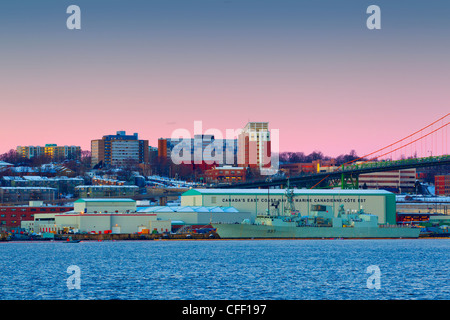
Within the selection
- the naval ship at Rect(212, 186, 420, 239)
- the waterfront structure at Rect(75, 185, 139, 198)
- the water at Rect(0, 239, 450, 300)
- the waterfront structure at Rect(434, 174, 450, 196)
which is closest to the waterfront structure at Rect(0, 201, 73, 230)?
the naval ship at Rect(212, 186, 420, 239)

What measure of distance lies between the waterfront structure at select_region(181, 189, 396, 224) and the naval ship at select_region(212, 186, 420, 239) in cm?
153

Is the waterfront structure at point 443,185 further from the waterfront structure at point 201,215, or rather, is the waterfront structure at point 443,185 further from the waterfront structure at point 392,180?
the waterfront structure at point 201,215

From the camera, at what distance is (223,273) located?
146ft

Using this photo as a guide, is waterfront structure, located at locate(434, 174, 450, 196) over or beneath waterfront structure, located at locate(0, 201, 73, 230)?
over

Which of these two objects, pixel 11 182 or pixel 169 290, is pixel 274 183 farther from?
pixel 169 290

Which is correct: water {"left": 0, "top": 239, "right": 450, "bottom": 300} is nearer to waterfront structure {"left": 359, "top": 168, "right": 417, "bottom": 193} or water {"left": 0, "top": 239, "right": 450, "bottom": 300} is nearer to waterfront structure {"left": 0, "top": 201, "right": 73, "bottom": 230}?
waterfront structure {"left": 0, "top": 201, "right": 73, "bottom": 230}

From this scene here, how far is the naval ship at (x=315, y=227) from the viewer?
8712cm

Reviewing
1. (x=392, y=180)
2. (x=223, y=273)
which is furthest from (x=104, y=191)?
(x=223, y=273)

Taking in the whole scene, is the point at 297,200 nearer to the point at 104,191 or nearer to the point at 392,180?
the point at 104,191

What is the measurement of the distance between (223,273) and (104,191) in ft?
329

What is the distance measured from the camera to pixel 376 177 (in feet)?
616

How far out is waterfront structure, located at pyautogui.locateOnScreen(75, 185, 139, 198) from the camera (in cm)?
14125

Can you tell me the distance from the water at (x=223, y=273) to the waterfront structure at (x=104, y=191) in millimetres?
72120
